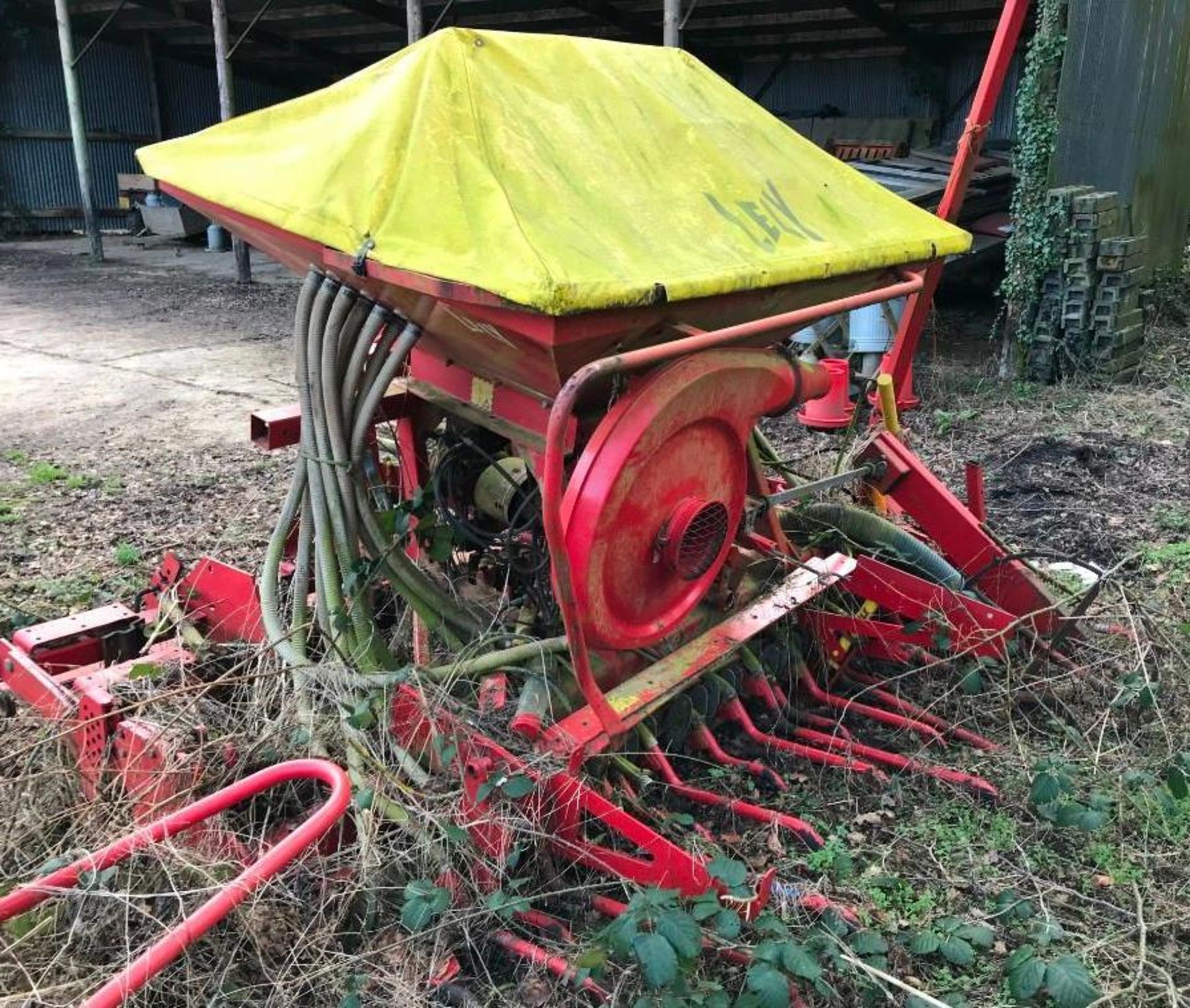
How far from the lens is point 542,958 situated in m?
2.19

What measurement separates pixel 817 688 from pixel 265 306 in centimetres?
993

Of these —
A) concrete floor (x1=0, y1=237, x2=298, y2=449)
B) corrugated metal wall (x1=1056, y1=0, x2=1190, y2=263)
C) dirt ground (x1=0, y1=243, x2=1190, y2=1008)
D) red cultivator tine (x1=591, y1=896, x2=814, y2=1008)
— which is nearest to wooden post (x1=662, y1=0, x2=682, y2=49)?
corrugated metal wall (x1=1056, y1=0, x2=1190, y2=263)

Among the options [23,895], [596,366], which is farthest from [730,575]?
[23,895]

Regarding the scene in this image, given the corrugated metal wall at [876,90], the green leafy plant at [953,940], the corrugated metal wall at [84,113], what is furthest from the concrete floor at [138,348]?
the corrugated metal wall at [876,90]

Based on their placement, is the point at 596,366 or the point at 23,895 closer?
the point at 23,895

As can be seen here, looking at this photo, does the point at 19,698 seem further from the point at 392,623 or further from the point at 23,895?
the point at 23,895

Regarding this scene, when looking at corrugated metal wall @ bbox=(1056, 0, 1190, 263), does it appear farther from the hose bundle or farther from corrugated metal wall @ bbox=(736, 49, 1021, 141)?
the hose bundle

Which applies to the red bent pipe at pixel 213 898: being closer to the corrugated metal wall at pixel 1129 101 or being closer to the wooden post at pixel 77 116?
the corrugated metal wall at pixel 1129 101

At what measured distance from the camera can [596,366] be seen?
2021 mm

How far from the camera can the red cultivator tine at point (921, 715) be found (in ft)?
10.2

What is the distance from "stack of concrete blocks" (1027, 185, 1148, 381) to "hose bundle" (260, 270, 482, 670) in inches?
232

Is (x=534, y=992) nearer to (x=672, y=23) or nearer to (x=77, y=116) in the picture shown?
(x=672, y=23)

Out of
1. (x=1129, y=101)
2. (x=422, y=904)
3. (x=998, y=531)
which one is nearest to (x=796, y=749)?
(x=422, y=904)

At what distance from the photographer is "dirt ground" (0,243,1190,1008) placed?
7.63 ft
